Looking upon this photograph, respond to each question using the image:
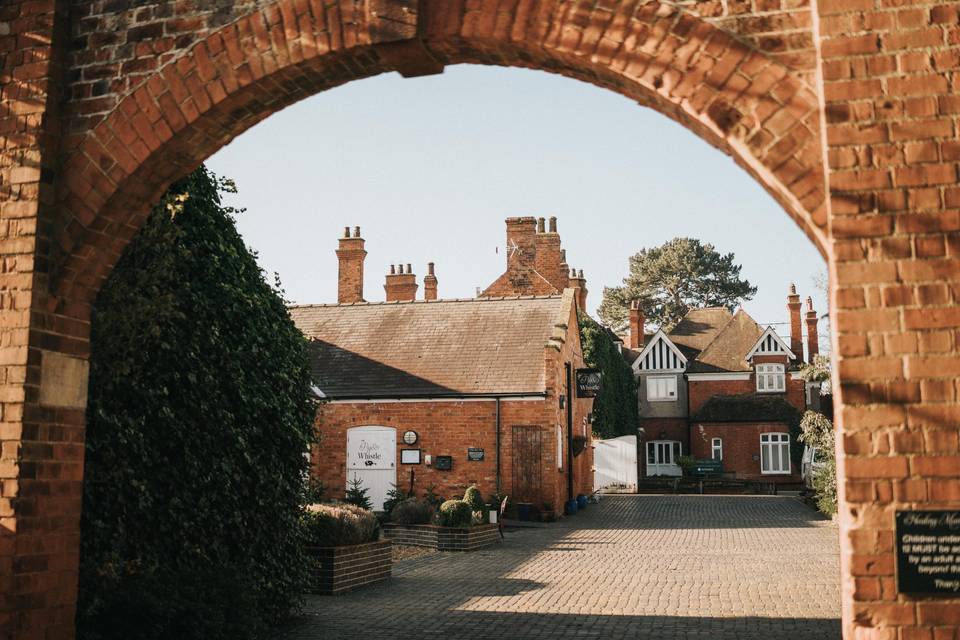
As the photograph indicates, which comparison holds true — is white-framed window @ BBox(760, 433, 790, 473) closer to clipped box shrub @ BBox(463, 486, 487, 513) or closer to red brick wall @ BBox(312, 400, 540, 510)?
red brick wall @ BBox(312, 400, 540, 510)

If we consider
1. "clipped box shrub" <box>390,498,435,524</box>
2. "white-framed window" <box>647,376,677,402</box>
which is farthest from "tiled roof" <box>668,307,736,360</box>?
"clipped box shrub" <box>390,498,435,524</box>

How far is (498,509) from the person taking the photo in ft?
73.4

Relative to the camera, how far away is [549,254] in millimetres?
37969

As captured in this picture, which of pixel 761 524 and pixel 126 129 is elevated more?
pixel 126 129

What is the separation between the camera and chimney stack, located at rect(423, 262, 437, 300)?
4028 cm

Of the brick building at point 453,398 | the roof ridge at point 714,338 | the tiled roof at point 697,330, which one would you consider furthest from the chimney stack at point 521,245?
the tiled roof at point 697,330

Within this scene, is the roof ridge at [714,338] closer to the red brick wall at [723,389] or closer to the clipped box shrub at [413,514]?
the red brick wall at [723,389]

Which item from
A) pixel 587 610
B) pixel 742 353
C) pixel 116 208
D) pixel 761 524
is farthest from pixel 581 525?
pixel 742 353

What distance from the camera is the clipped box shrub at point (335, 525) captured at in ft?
38.1

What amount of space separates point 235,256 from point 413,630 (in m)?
4.27

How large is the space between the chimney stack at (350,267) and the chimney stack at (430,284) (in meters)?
4.22

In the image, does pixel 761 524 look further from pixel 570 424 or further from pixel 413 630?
pixel 413 630

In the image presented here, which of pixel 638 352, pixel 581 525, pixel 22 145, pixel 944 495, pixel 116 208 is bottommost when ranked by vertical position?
pixel 581 525

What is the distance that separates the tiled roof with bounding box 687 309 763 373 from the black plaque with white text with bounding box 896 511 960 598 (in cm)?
4386
